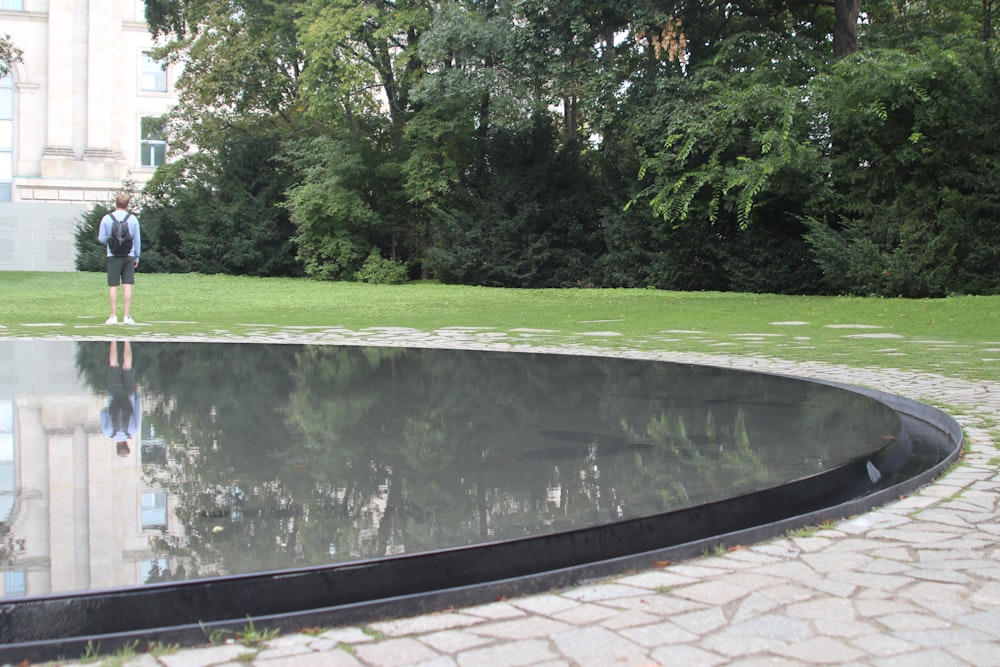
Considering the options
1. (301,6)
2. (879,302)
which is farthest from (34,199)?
(879,302)

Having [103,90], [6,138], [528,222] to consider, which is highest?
[103,90]

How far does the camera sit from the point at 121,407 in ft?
20.3

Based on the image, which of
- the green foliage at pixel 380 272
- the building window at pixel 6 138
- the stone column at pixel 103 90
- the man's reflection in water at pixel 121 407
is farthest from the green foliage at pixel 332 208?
the man's reflection in water at pixel 121 407

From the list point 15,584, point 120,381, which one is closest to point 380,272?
point 120,381

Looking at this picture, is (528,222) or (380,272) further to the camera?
(380,272)

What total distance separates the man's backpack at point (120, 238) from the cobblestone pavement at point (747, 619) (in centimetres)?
1125

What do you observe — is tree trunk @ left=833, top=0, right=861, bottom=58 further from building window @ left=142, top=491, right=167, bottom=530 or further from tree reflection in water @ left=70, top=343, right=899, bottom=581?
building window @ left=142, top=491, right=167, bottom=530

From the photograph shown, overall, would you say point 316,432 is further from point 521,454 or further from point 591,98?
point 591,98

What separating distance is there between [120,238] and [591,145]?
17584 millimetres

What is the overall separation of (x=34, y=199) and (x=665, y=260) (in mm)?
29698

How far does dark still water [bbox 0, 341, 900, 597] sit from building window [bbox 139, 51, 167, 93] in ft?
126

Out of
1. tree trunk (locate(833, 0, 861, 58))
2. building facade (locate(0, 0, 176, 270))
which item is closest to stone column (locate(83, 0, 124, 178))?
building facade (locate(0, 0, 176, 270))

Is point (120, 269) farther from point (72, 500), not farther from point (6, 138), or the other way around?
point (6, 138)

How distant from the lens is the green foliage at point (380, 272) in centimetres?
2905
